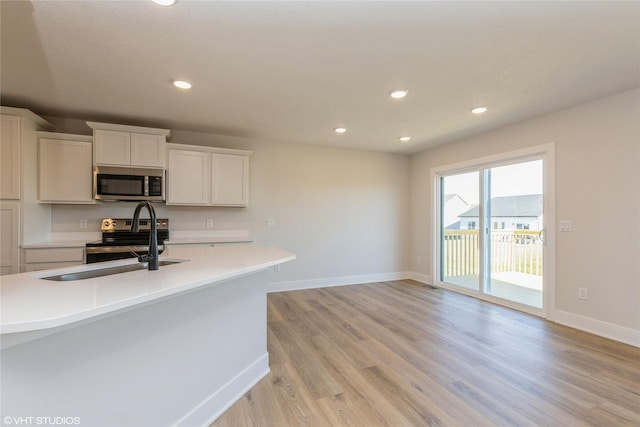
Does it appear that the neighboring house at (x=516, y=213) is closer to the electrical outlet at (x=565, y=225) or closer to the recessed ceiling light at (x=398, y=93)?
the electrical outlet at (x=565, y=225)

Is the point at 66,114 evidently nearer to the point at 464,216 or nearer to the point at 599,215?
the point at 464,216

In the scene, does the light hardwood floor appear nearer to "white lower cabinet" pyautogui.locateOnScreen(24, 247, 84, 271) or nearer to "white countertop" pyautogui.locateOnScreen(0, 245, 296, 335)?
"white countertop" pyautogui.locateOnScreen(0, 245, 296, 335)

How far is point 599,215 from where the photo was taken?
287 cm

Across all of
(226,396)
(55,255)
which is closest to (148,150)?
(55,255)

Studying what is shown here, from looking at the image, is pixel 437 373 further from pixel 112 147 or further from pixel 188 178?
pixel 112 147

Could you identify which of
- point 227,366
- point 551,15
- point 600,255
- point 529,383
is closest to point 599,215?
point 600,255

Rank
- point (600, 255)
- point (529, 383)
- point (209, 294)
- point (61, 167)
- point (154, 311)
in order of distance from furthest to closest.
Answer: point (61, 167), point (600, 255), point (529, 383), point (209, 294), point (154, 311)

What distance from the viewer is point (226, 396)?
1.77 meters

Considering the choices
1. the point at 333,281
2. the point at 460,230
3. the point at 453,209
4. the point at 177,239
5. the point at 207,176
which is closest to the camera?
the point at 177,239

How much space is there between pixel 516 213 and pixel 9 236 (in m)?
→ 5.76

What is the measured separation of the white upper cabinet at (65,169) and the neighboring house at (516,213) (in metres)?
5.18

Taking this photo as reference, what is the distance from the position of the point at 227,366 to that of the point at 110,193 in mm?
2705

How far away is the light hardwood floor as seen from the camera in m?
1.69

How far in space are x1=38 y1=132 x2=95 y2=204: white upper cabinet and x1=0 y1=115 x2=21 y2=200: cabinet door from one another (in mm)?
263
